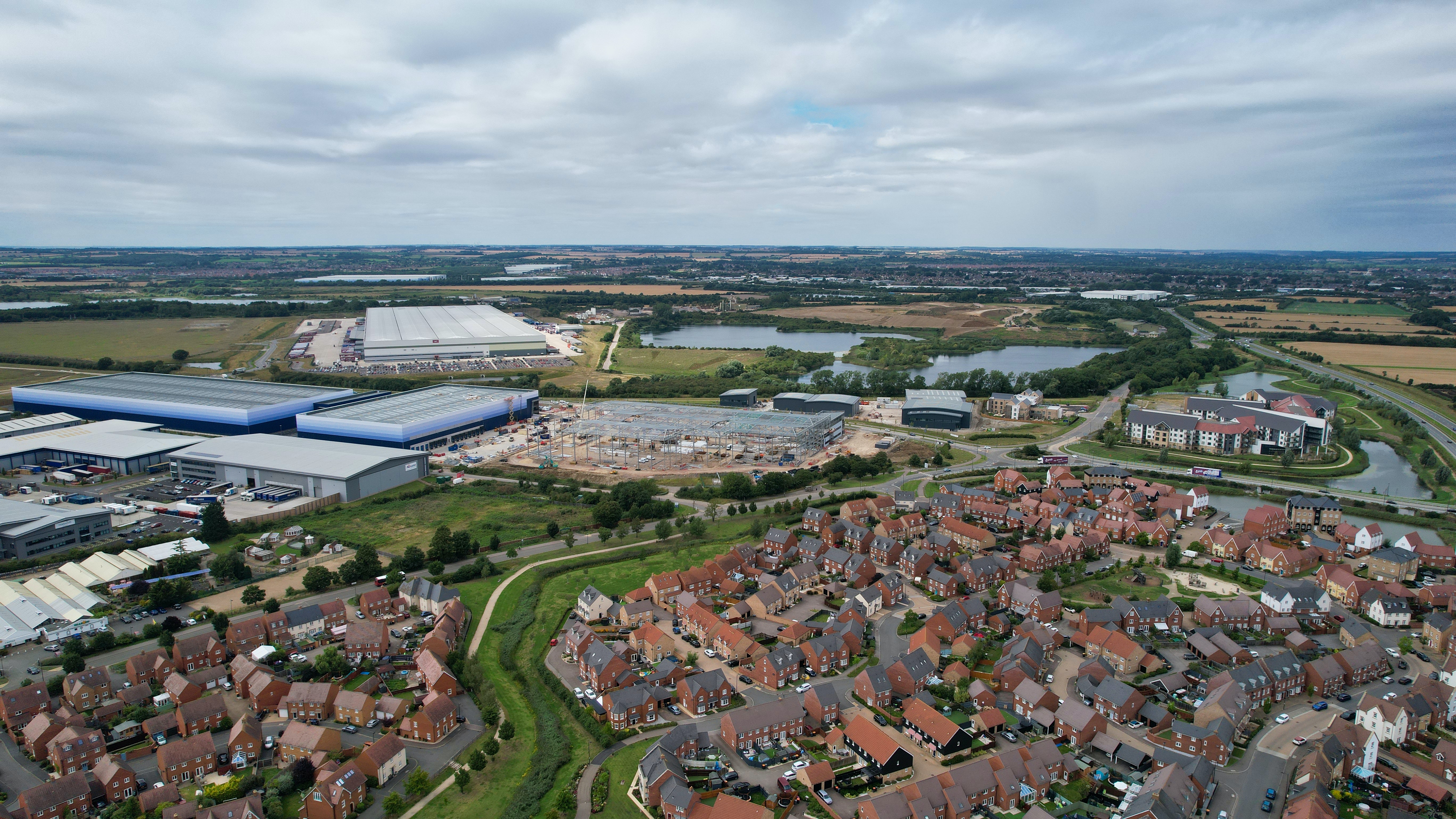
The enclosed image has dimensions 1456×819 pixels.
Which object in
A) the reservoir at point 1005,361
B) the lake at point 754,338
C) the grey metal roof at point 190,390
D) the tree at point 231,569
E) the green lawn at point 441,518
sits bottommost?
the green lawn at point 441,518

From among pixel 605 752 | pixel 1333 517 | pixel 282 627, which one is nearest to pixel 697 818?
pixel 605 752

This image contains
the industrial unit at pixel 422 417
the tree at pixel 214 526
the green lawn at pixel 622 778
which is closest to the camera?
the green lawn at pixel 622 778

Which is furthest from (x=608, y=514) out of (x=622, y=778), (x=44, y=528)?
(x=44, y=528)

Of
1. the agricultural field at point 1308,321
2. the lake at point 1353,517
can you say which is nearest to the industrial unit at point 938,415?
the lake at point 1353,517

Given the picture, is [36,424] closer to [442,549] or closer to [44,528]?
[44,528]

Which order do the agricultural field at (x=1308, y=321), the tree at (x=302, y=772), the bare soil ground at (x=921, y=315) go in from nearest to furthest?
the tree at (x=302, y=772) → the agricultural field at (x=1308, y=321) → the bare soil ground at (x=921, y=315)

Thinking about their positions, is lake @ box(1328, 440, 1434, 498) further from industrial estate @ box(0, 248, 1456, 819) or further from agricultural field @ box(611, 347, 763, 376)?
agricultural field @ box(611, 347, 763, 376)

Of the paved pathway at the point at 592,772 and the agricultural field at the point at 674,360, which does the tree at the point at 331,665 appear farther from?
the agricultural field at the point at 674,360
